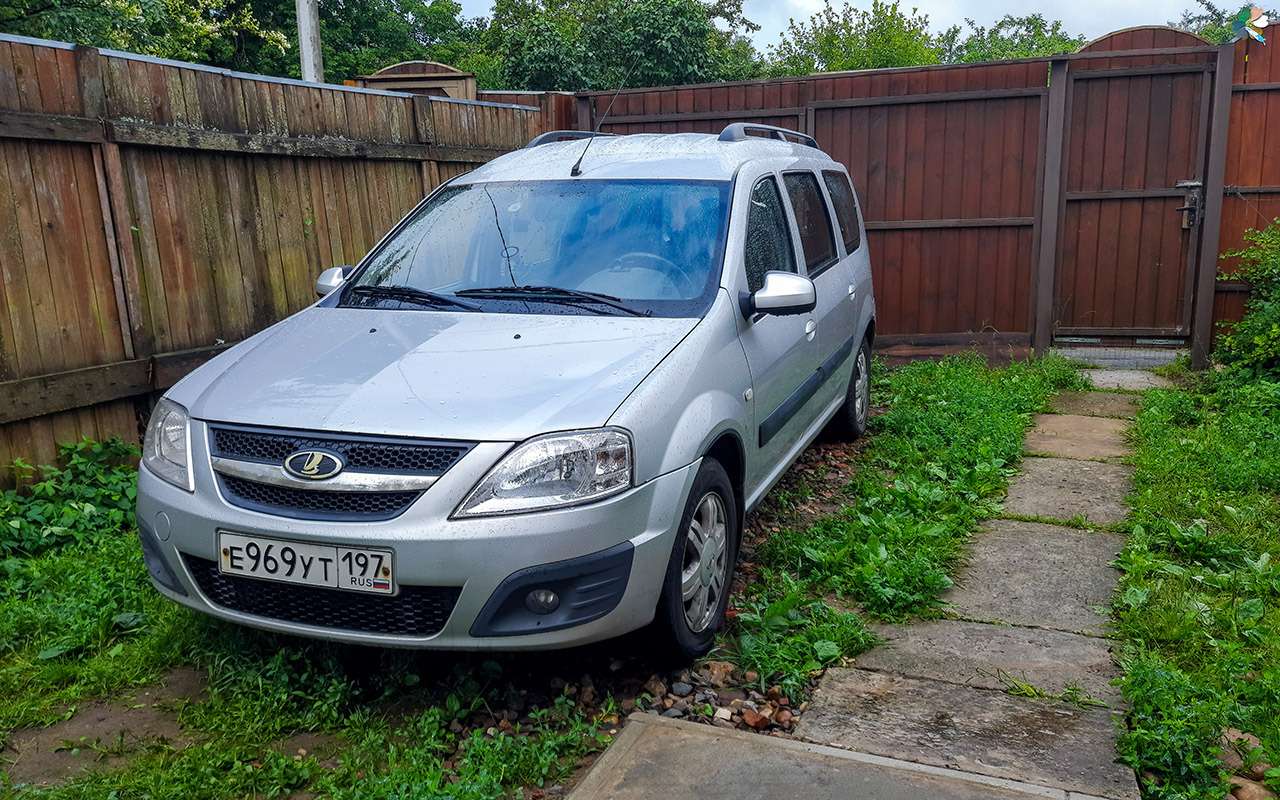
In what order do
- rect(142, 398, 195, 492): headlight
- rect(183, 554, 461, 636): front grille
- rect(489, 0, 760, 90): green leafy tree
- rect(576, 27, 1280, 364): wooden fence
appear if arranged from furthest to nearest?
rect(489, 0, 760, 90): green leafy tree < rect(576, 27, 1280, 364): wooden fence < rect(142, 398, 195, 492): headlight < rect(183, 554, 461, 636): front grille

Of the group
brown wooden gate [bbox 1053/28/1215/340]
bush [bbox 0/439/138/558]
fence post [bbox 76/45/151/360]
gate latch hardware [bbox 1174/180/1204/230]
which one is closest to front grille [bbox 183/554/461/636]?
bush [bbox 0/439/138/558]

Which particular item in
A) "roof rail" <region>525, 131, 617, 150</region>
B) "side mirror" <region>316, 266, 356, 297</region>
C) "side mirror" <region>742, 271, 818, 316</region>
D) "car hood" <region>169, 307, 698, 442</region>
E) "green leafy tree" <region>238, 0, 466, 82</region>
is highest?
"green leafy tree" <region>238, 0, 466, 82</region>

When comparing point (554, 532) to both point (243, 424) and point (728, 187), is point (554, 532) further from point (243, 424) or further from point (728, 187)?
point (728, 187)

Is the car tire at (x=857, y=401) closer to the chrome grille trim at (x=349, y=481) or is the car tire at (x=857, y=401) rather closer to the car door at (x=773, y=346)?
the car door at (x=773, y=346)

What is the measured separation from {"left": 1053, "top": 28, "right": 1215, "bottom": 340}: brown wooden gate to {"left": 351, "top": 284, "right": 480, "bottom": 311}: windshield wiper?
20.2 feet

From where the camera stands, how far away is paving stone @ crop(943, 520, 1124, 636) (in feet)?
12.7

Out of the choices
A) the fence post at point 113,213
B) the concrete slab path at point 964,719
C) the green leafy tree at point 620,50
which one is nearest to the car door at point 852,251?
the concrete slab path at point 964,719

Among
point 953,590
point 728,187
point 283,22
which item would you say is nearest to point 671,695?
point 953,590

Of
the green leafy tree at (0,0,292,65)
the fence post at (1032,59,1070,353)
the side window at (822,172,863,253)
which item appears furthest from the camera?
the green leafy tree at (0,0,292,65)

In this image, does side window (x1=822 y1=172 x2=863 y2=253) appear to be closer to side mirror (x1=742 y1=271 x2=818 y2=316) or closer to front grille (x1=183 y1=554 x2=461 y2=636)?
side mirror (x1=742 y1=271 x2=818 y2=316)

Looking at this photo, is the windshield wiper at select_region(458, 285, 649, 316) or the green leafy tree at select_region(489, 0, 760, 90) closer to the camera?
the windshield wiper at select_region(458, 285, 649, 316)

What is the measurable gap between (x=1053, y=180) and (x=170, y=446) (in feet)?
23.6

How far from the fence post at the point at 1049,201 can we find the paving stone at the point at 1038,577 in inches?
157

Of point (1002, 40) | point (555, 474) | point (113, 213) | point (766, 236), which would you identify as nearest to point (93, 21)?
point (113, 213)
